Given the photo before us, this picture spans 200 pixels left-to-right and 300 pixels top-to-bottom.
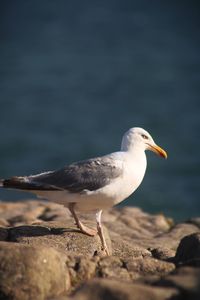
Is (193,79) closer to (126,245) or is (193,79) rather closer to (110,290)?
(126,245)

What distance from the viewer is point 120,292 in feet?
21.1

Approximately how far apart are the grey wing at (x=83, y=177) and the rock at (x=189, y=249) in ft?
4.50

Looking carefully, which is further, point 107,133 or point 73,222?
point 107,133

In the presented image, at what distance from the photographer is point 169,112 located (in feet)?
111

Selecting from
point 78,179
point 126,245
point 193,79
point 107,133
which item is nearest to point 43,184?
point 78,179

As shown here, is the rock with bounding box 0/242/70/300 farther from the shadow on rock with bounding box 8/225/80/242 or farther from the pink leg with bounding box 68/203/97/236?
the pink leg with bounding box 68/203/97/236

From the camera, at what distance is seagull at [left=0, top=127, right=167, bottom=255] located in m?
9.87

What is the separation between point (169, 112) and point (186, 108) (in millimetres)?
1279

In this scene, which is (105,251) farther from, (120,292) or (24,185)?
(120,292)

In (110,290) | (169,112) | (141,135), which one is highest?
(169,112)

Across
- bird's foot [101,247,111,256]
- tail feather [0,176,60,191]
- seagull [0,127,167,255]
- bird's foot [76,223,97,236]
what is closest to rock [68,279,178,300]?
bird's foot [101,247,111,256]

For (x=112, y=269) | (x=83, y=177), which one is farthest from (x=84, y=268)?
(x=83, y=177)

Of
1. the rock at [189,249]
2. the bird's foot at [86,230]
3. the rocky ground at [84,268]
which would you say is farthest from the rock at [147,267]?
the bird's foot at [86,230]

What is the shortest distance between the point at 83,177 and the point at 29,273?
298 cm
